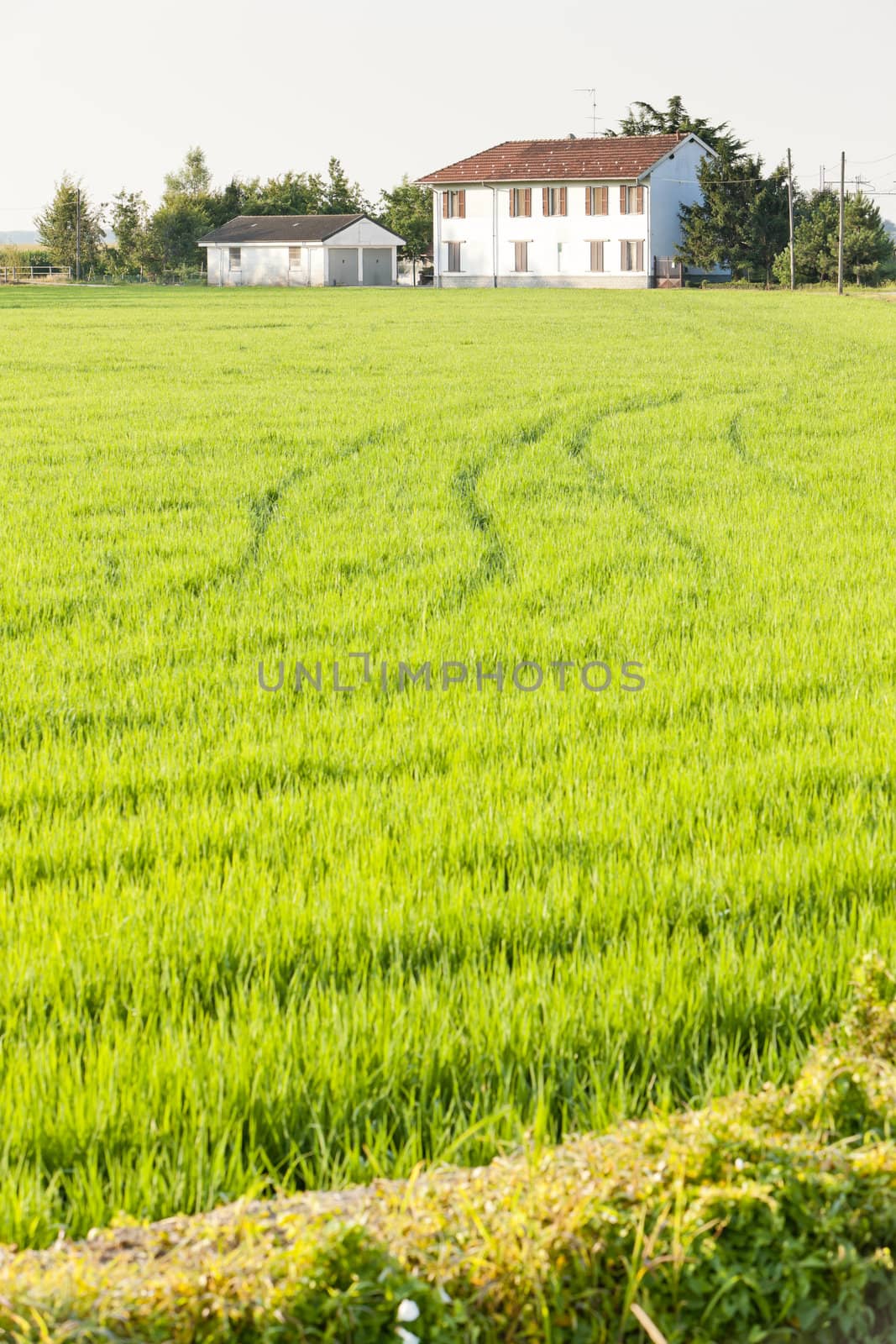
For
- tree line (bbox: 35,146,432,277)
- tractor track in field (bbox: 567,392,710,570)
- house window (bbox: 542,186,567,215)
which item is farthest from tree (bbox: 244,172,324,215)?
tractor track in field (bbox: 567,392,710,570)

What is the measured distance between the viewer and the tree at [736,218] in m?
68.4

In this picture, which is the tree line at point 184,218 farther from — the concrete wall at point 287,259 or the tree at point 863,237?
the tree at point 863,237

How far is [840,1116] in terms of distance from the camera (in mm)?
2242

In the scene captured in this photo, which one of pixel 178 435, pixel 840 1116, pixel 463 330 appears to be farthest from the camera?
pixel 463 330

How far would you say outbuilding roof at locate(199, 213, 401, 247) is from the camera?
7856 centimetres

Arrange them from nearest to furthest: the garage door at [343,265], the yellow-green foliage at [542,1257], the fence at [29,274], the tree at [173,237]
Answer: the yellow-green foliage at [542,1257] < the garage door at [343,265] < the fence at [29,274] < the tree at [173,237]

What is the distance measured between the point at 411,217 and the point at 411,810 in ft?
291

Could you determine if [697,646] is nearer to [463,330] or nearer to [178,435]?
[178,435]

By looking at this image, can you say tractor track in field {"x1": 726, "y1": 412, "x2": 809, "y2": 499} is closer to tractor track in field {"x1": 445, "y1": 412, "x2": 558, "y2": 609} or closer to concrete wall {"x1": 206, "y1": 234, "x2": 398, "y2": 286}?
tractor track in field {"x1": 445, "y1": 412, "x2": 558, "y2": 609}

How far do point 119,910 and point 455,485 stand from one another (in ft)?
24.4

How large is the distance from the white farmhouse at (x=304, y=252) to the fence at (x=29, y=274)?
1043cm

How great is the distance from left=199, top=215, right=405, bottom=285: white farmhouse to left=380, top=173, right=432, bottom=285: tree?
89.5 inches

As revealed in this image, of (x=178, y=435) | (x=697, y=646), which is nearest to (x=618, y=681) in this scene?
(x=697, y=646)

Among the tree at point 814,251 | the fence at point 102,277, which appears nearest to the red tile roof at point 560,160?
the tree at point 814,251
